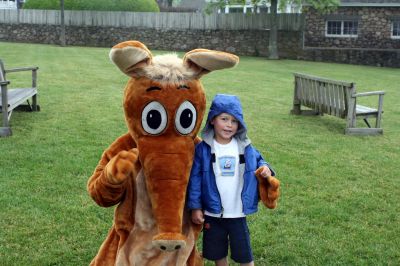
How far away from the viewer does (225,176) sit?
3.43 metres

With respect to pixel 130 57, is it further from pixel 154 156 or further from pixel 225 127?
pixel 225 127

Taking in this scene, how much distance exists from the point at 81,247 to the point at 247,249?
153 cm

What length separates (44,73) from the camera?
16.6 metres

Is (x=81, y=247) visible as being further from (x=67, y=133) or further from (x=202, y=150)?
(x=67, y=133)

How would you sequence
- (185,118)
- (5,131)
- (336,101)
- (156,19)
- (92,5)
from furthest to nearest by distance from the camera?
(92,5) < (156,19) < (336,101) < (5,131) < (185,118)

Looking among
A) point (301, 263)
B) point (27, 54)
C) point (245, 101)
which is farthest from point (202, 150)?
point (27, 54)

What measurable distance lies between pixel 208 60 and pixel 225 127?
44 cm

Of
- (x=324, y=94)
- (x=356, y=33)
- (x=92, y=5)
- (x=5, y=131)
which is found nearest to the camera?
(x=5, y=131)

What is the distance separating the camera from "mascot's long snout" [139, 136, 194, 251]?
314cm

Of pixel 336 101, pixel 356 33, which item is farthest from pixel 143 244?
pixel 356 33

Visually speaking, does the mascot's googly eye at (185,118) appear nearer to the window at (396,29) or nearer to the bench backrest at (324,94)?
the bench backrest at (324,94)

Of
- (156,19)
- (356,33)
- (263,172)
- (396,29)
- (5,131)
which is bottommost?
(5,131)

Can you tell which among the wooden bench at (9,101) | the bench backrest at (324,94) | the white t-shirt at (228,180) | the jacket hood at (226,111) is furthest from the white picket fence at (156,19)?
the white t-shirt at (228,180)

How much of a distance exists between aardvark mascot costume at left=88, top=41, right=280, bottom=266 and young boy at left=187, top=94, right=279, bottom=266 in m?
0.14
